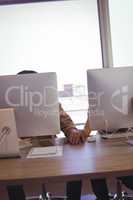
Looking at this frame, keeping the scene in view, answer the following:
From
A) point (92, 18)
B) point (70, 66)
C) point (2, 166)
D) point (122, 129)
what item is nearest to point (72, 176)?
point (2, 166)

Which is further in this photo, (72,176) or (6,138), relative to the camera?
(6,138)

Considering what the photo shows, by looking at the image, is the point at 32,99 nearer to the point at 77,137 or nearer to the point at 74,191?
the point at 77,137

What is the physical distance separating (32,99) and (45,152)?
326mm

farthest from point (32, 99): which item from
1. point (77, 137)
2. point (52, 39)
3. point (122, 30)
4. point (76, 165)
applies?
point (122, 30)

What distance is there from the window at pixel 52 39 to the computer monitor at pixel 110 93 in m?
1.76

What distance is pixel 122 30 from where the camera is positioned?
12.3 feet

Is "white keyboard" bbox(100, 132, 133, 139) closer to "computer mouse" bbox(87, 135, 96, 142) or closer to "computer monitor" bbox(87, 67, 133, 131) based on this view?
"computer mouse" bbox(87, 135, 96, 142)

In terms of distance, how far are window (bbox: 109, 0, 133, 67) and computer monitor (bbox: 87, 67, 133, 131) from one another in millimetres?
1881

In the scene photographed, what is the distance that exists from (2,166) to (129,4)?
2.79 m

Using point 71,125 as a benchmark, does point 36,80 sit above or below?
above

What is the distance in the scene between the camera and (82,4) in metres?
3.77

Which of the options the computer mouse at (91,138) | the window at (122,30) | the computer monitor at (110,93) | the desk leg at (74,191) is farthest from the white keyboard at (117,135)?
the window at (122,30)

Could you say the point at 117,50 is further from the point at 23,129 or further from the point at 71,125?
the point at 23,129

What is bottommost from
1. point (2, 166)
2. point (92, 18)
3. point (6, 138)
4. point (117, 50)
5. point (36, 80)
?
point (2, 166)
